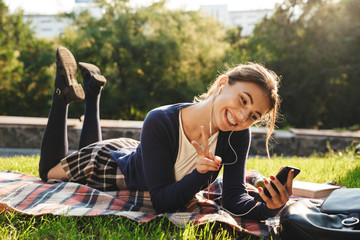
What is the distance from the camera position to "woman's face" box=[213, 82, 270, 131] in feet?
6.25

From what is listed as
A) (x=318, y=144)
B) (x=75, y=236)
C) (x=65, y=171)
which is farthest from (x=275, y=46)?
(x=75, y=236)

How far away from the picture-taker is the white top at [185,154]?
2.11 meters

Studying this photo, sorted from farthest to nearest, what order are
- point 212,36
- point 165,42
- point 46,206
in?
point 212,36 < point 165,42 < point 46,206

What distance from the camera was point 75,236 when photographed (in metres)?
1.65

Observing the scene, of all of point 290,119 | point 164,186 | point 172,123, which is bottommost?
point 290,119

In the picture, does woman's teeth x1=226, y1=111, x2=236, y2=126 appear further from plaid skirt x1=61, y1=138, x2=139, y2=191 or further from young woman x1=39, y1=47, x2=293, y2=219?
plaid skirt x1=61, y1=138, x2=139, y2=191

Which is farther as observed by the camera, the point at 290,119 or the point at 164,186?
the point at 290,119

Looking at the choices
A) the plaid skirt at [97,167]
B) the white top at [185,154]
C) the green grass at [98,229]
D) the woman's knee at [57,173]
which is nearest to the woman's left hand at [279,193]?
the green grass at [98,229]

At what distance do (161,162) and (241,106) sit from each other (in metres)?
0.51

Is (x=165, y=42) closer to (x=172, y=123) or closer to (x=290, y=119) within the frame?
(x=290, y=119)

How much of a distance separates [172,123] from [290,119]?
906cm

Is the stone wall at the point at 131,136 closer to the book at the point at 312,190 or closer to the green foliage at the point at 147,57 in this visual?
the book at the point at 312,190

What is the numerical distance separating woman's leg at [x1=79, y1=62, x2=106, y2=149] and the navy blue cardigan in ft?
2.93

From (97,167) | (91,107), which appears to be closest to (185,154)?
(97,167)
